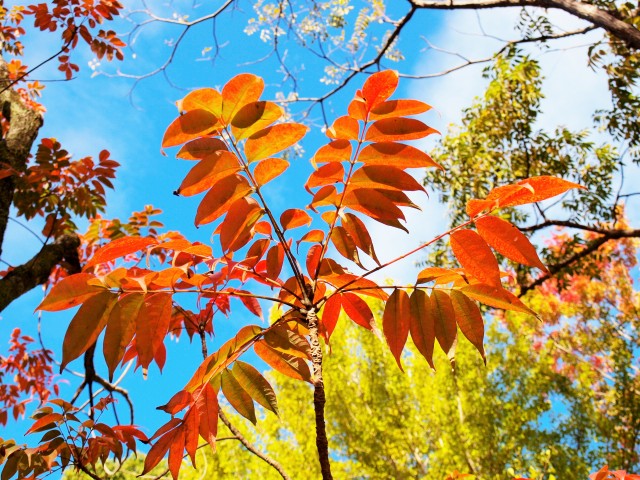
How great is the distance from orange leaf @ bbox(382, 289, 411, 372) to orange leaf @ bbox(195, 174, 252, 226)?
0.29 meters

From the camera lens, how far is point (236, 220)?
817mm

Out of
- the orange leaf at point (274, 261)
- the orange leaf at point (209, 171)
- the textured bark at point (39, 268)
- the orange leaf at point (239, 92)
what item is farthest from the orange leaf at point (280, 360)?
the textured bark at point (39, 268)

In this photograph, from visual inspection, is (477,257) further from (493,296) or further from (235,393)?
(235,393)

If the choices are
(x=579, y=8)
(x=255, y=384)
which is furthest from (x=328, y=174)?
(x=579, y=8)

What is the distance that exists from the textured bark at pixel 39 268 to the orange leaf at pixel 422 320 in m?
2.29

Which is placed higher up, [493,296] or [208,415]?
[493,296]

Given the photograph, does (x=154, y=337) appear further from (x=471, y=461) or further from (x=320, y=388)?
(x=471, y=461)

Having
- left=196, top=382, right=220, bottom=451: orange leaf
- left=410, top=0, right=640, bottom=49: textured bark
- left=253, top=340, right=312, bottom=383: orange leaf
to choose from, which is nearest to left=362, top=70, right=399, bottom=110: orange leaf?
left=253, top=340, right=312, bottom=383: orange leaf

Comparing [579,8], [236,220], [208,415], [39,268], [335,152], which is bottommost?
[208,415]

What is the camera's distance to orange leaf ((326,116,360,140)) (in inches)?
32.6

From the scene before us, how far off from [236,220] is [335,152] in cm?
19

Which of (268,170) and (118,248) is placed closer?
(118,248)

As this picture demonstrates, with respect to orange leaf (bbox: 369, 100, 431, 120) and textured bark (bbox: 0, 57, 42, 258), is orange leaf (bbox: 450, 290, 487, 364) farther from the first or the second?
→ textured bark (bbox: 0, 57, 42, 258)

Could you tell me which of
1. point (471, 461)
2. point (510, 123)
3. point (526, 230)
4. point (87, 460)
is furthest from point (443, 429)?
point (87, 460)
